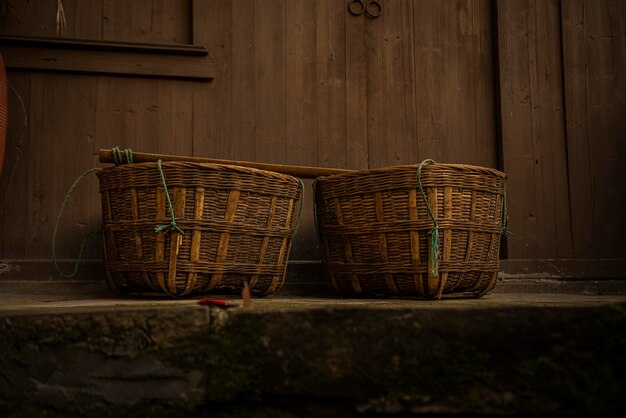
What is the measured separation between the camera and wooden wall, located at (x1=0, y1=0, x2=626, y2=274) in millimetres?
2756

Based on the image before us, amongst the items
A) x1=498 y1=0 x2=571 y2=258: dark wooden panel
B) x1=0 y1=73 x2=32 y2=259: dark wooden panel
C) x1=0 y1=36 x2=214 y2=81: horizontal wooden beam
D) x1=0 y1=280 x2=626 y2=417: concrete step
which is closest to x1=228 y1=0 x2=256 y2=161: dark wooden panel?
x1=0 y1=36 x2=214 y2=81: horizontal wooden beam

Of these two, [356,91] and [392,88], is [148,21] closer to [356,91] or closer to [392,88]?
[356,91]

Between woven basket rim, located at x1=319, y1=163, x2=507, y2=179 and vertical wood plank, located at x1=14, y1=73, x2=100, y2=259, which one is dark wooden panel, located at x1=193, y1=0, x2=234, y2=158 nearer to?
vertical wood plank, located at x1=14, y1=73, x2=100, y2=259

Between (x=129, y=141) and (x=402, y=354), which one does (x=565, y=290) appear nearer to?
(x=402, y=354)

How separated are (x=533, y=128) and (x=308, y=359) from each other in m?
2.05

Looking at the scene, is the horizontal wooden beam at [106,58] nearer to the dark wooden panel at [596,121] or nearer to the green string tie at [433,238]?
the green string tie at [433,238]

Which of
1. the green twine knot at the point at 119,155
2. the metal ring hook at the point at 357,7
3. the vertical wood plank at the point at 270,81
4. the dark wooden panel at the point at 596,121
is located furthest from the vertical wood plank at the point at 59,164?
the dark wooden panel at the point at 596,121

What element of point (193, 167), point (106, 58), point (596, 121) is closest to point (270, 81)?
point (106, 58)

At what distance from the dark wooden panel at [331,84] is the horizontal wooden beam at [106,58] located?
1.73 ft

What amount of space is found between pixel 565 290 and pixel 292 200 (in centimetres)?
145

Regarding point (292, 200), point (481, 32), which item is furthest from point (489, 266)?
point (481, 32)

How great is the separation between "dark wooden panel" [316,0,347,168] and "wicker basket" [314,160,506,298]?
63cm

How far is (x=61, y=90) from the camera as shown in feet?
9.08

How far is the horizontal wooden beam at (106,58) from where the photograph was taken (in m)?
2.71
